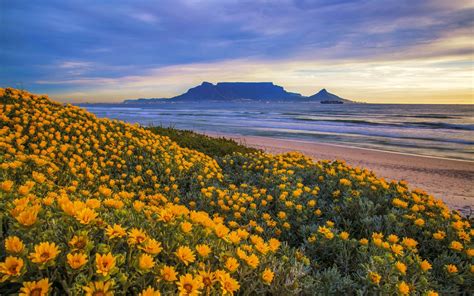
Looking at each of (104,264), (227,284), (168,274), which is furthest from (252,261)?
(104,264)

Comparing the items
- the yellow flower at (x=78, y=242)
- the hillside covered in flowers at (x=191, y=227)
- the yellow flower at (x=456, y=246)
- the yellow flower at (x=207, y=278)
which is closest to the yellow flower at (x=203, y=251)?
the hillside covered in flowers at (x=191, y=227)

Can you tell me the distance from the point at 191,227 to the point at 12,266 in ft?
3.45

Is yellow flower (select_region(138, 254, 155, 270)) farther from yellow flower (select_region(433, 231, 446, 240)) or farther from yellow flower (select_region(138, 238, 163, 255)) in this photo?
yellow flower (select_region(433, 231, 446, 240))

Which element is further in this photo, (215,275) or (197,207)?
(197,207)

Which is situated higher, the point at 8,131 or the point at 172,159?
the point at 8,131

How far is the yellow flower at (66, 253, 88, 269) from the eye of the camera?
5.09 ft

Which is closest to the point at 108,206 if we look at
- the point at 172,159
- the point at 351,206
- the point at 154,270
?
the point at 154,270

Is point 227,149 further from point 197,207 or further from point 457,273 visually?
point 457,273

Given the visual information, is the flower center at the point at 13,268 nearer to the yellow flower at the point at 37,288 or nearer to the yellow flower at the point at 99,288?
the yellow flower at the point at 37,288

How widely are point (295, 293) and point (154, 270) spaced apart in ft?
3.43

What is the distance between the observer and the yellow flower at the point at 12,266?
1466 mm

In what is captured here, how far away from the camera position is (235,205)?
14.3 feet

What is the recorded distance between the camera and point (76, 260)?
62.4 inches

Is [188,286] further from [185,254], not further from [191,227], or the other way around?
[191,227]
